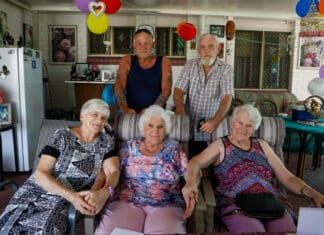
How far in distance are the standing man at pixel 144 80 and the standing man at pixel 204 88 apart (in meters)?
0.14

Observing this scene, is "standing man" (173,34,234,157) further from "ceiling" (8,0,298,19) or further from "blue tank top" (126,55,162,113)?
"ceiling" (8,0,298,19)

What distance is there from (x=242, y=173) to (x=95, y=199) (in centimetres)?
93

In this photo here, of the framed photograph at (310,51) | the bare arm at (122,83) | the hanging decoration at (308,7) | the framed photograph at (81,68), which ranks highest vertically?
the hanging decoration at (308,7)

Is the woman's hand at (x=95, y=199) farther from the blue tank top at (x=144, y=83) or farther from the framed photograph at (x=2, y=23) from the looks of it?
the framed photograph at (x=2, y=23)

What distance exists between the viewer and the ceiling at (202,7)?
6359mm

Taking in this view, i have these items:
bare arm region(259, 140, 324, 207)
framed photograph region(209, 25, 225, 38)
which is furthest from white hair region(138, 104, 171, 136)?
framed photograph region(209, 25, 225, 38)

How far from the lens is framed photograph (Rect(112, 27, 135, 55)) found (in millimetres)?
7750

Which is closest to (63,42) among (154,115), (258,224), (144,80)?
(144,80)

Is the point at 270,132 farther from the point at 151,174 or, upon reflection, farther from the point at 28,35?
the point at 28,35

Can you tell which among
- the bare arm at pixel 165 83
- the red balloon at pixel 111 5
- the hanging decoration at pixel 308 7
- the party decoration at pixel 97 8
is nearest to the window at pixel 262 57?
the hanging decoration at pixel 308 7

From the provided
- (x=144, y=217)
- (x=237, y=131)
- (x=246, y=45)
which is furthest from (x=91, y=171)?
(x=246, y=45)

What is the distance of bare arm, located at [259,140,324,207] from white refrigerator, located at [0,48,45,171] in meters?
2.86

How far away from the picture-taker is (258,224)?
173cm

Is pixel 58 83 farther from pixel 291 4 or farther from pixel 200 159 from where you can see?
pixel 200 159
